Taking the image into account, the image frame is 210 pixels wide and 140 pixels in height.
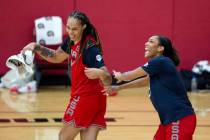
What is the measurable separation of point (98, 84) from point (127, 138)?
228cm

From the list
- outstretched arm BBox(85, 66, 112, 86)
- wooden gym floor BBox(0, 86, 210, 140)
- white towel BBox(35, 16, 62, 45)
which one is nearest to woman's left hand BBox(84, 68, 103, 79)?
outstretched arm BBox(85, 66, 112, 86)

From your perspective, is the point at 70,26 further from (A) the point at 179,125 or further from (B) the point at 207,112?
(B) the point at 207,112

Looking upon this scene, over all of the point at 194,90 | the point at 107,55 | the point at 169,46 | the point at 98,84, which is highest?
the point at 169,46

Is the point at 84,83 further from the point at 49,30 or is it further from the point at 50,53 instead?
the point at 49,30

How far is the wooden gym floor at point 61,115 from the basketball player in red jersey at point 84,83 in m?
2.12

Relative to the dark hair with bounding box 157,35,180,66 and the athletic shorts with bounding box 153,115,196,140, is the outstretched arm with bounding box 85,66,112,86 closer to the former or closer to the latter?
the dark hair with bounding box 157,35,180,66

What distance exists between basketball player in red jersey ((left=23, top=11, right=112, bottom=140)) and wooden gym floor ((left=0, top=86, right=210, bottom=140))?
2.12m

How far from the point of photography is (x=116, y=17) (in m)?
11.6

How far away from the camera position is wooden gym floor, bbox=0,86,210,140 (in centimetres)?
728

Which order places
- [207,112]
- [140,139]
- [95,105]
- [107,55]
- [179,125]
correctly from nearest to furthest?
[179,125] < [95,105] < [140,139] < [207,112] < [107,55]

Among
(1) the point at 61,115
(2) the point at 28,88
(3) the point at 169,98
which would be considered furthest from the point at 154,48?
(2) the point at 28,88

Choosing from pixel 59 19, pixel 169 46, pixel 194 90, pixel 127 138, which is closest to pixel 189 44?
pixel 194 90

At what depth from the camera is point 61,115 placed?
8555mm

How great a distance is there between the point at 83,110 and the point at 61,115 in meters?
3.70
